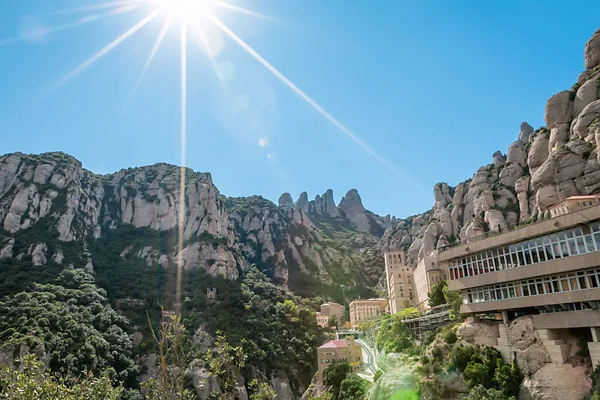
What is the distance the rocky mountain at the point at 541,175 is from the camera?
5278 cm

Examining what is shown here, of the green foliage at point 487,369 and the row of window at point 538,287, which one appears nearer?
the row of window at point 538,287

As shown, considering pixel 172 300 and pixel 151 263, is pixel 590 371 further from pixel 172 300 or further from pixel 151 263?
pixel 151 263

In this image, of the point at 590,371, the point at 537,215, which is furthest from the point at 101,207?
the point at 590,371

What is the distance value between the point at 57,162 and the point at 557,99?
117656 mm

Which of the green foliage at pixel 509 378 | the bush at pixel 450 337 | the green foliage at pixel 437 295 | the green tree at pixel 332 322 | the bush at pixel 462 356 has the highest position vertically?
the green foliage at pixel 437 295

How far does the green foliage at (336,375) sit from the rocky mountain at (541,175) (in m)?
24.6

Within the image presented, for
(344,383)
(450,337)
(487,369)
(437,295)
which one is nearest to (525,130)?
(437,295)

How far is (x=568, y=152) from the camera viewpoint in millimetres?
54594

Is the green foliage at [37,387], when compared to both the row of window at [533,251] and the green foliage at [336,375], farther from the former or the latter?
the green foliage at [336,375]

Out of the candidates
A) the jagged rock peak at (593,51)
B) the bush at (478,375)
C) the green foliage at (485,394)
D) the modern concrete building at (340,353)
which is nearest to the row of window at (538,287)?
the bush at (478,375)

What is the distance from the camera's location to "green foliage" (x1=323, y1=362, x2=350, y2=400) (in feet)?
159

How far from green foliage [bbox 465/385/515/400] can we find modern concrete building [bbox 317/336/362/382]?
3100 centimetres

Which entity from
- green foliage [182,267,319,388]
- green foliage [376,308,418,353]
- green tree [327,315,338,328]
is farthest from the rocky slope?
green foliage [376,308,418,353]

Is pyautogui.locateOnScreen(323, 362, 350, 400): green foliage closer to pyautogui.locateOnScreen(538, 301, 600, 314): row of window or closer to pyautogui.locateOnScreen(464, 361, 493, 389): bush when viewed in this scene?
pyautogui.locateOnScreen(464, 361, 493, 389): bush
